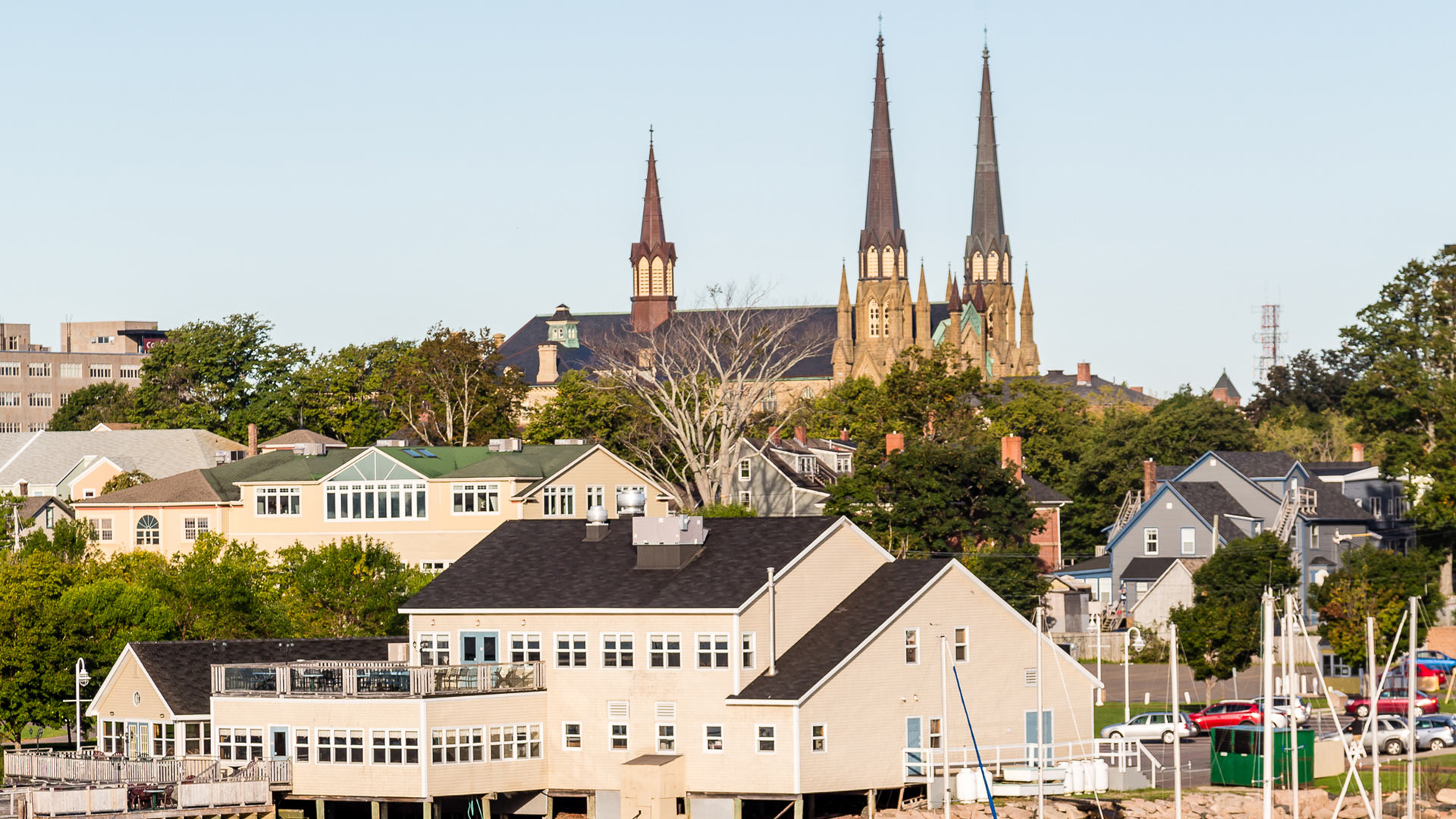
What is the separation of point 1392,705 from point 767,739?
23.2 m

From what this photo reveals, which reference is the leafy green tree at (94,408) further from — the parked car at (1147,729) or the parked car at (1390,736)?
the parked car at (1390,736)

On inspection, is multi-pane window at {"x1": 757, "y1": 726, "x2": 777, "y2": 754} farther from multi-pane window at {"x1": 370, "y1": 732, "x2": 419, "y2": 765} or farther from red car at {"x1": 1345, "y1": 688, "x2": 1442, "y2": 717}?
red car at {"x1": 1345, "y1": 688, "x2": 1442, "y2": 717}

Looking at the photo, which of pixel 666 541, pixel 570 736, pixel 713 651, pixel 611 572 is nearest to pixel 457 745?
pixel 570 736

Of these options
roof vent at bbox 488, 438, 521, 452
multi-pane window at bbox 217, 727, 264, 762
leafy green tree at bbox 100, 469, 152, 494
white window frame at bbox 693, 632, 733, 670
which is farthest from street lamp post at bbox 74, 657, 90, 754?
leafy green tree at bbox 100, 469, 152, 494

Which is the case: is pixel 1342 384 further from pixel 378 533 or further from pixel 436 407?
pixel 378 533

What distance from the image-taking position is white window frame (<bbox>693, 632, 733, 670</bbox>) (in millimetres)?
54312

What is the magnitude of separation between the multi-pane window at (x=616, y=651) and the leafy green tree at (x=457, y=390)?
74995mm

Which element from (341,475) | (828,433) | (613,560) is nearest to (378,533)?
(341,475)

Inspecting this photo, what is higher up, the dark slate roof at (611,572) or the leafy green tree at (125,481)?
the leafy green tree at (125,481)

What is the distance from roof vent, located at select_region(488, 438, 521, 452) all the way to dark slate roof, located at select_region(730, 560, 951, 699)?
3829cm

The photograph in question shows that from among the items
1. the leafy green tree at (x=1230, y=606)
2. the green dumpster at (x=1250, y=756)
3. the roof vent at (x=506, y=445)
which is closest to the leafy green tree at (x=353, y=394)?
the roof vent at (x=506, y=445)

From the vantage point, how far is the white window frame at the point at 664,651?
54.8 meters

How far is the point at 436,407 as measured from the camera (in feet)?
435

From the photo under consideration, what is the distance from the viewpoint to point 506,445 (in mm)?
95562
